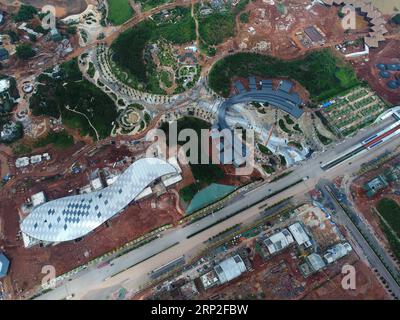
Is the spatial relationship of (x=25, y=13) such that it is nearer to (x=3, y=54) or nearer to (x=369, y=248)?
(x=3, y=54)

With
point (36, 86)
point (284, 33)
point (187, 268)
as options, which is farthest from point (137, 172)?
point (284, 33)

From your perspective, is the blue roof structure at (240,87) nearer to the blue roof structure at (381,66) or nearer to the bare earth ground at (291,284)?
the blue roof structure at (381,66)

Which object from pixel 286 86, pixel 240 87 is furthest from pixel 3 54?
pixel 286 86

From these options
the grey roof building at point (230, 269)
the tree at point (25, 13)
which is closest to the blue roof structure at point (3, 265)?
the grey roof building at point (230, 269)

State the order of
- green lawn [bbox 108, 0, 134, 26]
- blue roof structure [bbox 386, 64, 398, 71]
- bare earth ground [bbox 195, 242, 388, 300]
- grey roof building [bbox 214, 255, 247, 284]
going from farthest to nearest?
green lawn [bbox 108, 0, 134, 26] < blue roof structure [bbox 386, 64, 398, 71] < grey roof building [bbox 214, 255, 247, 284] < bare earth ground [bbox 195, 242, 388, 300]

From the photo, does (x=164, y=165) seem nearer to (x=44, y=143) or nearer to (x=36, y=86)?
(x=44, y=143)

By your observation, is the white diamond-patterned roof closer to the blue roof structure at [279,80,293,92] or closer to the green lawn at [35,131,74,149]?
the green lawn at [35,131,74,149]

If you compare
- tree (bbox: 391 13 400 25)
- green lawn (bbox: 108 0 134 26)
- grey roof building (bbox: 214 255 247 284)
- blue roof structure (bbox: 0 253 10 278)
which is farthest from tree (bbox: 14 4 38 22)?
tree (bbox: 391 13 400 25)
